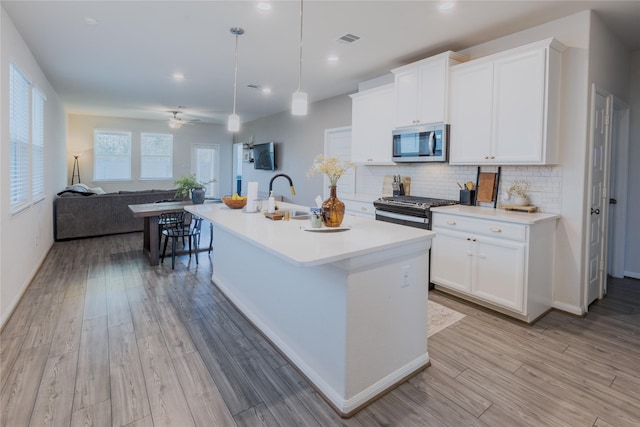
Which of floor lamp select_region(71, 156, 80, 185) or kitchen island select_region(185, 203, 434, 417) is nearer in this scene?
kitchen island select_region(185, 203, 434, 417)

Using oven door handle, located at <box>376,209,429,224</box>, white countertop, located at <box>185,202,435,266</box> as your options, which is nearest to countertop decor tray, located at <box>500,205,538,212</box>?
oven door handle, located at <box>376,209,429,224</box>

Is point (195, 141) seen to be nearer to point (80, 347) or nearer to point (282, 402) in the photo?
point (80, 347)

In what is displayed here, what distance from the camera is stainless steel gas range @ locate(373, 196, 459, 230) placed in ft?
12.0

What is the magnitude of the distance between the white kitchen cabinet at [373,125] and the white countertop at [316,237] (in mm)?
2097

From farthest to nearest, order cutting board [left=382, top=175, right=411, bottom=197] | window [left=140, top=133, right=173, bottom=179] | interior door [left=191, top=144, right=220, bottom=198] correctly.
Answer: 1. interior door [left=191, top=144, right=220, bottom=198]
2. window [left=140, top=133, right=173, bottom=179]
3. cutting board [left=382, top=175, right=411, bottom=197]

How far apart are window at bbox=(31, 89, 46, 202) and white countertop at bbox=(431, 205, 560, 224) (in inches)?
191

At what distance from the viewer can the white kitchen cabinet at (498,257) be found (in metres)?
2.96

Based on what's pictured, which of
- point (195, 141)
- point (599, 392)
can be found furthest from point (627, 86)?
point (195, 141)

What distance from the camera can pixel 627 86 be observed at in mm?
3898

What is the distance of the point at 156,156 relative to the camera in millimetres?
10109

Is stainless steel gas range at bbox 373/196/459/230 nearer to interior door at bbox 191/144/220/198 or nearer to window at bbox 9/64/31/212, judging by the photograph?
window at bbox 9/64/31/212

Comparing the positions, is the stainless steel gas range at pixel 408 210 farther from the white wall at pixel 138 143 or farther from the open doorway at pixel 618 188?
the white wall at pixel 138 143

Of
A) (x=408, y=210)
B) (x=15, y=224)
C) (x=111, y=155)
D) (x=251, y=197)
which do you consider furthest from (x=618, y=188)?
(x=111, y=155)

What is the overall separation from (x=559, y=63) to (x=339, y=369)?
10.8ft
